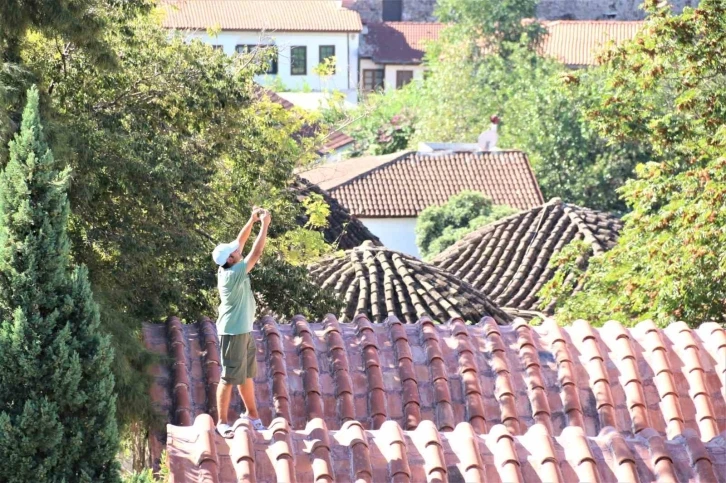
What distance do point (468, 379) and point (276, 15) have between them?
200 feet

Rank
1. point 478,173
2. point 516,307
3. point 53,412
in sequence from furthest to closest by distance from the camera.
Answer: point 478,173 < point 516,307 < point 53,412

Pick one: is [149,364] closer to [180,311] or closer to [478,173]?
[180,311]

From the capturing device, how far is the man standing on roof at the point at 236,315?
8.57 metres

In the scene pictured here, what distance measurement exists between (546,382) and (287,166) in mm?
6285

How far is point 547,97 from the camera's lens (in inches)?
1859

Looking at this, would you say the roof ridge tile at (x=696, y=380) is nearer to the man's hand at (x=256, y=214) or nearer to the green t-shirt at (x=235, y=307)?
the green t-shirt at (x=235, y=307)

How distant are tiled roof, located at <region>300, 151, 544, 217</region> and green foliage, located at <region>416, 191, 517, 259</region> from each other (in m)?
1.14

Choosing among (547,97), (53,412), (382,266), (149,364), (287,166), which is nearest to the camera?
(53,412)

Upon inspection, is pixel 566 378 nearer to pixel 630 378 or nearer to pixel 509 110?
pixel 630 378

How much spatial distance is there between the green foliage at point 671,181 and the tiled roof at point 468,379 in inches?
143

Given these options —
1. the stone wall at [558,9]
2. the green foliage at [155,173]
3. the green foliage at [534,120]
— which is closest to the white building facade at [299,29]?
the stone wall at [558,9]

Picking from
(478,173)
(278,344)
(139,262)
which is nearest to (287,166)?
(139,262)

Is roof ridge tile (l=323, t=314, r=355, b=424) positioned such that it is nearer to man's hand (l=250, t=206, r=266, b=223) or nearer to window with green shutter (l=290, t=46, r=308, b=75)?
man's hand (l=250, t=206, r=266, b=223)

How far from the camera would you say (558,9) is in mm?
78875
